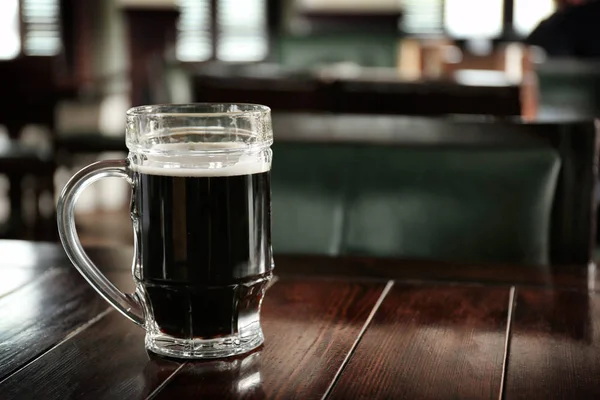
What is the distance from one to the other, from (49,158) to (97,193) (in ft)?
5.29

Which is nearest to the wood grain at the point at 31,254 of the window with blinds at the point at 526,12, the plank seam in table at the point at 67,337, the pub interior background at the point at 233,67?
the plank seam in table at the point at 67,337

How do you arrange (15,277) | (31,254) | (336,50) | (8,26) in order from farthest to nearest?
(336,50) < (8,26) < (31,254) < (15,277)

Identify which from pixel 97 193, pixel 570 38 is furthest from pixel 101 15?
pixel 570 38

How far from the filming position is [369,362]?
63cm

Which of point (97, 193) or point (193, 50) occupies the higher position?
point (193, 50)

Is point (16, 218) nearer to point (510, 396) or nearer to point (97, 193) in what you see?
point (97, 193)

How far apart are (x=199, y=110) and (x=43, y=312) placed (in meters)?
0.25

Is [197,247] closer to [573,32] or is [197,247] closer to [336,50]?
[573,32]

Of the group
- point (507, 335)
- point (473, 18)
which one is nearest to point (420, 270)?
point (507, 335)

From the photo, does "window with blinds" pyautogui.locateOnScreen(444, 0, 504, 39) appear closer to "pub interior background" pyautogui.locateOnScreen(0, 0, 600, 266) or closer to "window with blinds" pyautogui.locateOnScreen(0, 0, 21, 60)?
"pub interior background" pyautogui.locateOnScreen(0, 0, 600, 266)

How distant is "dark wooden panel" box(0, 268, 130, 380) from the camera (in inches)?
26.6

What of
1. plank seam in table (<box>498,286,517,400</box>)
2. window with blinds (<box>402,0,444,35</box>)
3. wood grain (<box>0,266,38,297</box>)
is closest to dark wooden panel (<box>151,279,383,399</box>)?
plank seam in table (<box>498,286,517,400</box>)

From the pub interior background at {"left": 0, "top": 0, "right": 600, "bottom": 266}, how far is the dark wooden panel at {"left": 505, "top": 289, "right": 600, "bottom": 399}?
1.56 meters

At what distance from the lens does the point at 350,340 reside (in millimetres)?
688
